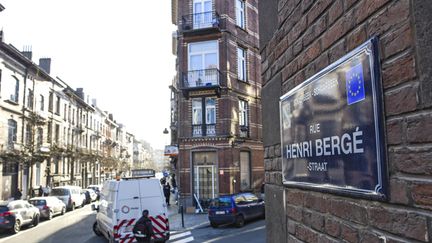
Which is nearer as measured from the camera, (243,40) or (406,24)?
(406,24)

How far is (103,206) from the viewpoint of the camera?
1533 cm

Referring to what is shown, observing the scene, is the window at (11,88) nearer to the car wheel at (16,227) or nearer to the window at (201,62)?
the car wheel at (16,227)

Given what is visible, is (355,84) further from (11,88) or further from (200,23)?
(11,88)

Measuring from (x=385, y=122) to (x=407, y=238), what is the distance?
45 centimetres

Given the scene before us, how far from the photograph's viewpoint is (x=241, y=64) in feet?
92.2

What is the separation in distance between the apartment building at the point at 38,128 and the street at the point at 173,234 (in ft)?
11.7

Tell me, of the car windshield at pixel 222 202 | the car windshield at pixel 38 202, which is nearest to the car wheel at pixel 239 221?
the car windshield at pixel 222 202

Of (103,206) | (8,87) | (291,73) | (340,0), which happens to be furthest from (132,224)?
(8,87)

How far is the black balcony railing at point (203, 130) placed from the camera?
25.9 meters

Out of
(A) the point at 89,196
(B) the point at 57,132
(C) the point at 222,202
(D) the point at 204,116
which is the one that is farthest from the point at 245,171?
(B) the point at 57,132

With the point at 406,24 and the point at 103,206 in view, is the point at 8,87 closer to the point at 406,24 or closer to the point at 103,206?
the point at 103,206

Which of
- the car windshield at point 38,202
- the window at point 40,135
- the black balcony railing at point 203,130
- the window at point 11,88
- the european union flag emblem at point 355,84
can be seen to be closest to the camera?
the european union flag emblem at point 355,84

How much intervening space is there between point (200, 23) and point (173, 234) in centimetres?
1493

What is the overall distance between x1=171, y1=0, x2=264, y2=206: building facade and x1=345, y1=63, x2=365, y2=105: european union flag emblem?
23598 mm
